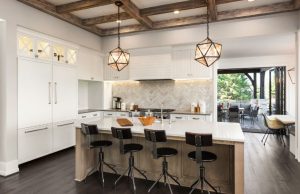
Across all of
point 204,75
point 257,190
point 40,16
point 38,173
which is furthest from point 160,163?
point 40,16

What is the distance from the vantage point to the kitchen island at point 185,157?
2.50m

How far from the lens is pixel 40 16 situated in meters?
4.27

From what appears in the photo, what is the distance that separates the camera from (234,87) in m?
9.83

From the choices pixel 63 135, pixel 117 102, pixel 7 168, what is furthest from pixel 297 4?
pixel 7 168

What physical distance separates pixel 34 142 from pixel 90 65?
8.26 ft

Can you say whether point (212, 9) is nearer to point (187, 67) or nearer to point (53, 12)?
point (187, 67)

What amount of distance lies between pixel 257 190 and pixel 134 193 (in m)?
1.78

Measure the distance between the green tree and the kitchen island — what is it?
7.15 meters

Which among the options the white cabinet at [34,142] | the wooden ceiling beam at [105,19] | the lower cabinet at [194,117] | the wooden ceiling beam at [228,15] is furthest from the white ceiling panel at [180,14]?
the white cabinet at [34,142]

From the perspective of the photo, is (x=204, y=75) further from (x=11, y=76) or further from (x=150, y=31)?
(x=11, y=76)

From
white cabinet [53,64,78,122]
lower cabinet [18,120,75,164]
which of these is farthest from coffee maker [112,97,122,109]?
lower cabinet [18,120,75,164]

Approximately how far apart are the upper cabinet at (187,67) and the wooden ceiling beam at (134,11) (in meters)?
1.04

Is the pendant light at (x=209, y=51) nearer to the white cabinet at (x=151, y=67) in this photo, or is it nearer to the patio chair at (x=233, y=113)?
the white cabinet at (x=151, y=67)

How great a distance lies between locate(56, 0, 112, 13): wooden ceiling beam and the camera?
3.87m
